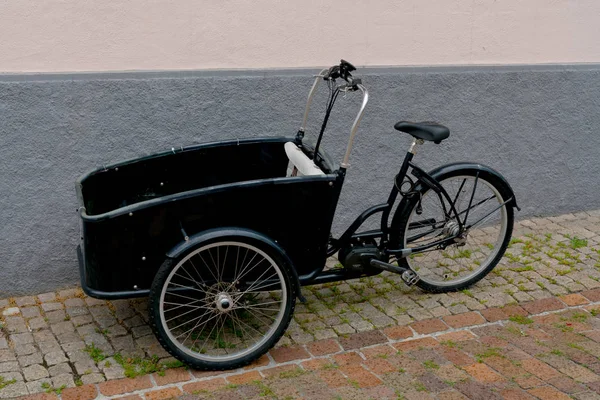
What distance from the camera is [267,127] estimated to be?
5.82 meters

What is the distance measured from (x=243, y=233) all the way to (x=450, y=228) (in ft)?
5.35

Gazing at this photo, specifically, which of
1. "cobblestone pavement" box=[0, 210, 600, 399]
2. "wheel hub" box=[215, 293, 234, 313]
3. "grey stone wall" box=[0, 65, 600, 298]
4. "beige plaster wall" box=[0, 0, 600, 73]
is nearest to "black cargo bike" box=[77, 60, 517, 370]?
"wheel hub" box=[215, 293, 234, 313]

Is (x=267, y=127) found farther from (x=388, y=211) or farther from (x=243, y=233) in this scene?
(x=243, y=233)

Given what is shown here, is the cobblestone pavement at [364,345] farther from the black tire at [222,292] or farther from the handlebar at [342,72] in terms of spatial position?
the handlebar at [342,72]

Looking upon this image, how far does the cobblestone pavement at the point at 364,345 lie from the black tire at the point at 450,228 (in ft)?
0.39

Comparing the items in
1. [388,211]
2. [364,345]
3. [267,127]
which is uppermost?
[267,127]

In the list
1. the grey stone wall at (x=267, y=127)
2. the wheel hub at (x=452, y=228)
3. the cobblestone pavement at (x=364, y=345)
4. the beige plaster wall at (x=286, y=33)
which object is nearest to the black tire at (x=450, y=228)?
the wheel hub at (x=452, y=228)

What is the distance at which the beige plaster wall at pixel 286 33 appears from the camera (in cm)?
517

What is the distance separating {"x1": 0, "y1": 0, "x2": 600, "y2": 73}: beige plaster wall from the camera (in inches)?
203

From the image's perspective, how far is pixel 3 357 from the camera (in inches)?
182

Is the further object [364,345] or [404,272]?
[404,272]

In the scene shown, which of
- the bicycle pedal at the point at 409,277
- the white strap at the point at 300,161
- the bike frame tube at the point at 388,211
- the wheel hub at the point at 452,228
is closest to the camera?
the white strap at the point at 300,161

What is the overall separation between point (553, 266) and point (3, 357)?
12.4 ft

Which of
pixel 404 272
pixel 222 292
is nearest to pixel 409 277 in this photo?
pixel 404 272
